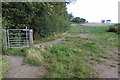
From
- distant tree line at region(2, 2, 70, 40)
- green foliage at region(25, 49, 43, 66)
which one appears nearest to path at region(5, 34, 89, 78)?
green foliage at region(25, 49, 43, 66)

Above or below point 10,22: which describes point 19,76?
below

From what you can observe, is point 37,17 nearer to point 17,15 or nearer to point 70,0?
point 17,15

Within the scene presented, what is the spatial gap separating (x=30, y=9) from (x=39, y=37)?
2.19 metres

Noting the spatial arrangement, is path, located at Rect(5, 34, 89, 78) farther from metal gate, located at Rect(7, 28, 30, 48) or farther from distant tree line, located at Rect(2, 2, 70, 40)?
distant tree line, located at Rect(2, 2, 70, 40)

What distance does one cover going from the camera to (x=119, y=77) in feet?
9.26

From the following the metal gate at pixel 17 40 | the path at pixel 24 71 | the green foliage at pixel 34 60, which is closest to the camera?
the path at pixel 24 71

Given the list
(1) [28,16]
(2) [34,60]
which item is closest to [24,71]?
(2) [34,60]

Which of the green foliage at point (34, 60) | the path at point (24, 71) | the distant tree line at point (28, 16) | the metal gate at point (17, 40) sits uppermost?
the distant tree line at point (28, 16)

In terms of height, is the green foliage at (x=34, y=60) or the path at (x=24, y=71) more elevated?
the green foliage at (x=34, y=60)

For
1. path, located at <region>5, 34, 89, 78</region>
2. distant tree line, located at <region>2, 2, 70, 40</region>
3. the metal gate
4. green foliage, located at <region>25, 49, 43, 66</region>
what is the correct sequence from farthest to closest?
distant tree line, located at <region>2, 2, 70, 40</region>, the metal gate, green foliage, located at <region>25, 49, 43, 66</region>, path, located at <region>5, 34, 89, 78</region>

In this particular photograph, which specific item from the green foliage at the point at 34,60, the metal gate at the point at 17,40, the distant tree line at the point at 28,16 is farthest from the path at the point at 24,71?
the distant tree line at the point at 28,16

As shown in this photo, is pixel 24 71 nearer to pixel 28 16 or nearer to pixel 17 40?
pixel 17 40

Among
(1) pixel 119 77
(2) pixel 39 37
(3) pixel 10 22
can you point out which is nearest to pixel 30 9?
(3) pixel 10 22

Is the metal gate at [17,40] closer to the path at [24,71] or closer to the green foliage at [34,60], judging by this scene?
the green foliage at [34,60]
